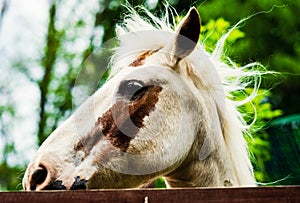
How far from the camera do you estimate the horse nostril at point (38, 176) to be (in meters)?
2.00

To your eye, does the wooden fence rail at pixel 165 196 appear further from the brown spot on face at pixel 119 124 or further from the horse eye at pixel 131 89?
the horse eye at pixel 131 89

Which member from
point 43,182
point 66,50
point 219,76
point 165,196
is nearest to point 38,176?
point 43,182

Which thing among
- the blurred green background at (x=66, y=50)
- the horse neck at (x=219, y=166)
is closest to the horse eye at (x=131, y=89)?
the horse neck at (x=219, y=166)

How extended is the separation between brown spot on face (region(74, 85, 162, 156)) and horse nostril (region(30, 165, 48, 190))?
0.15 m

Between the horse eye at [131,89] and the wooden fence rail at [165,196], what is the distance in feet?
2.57

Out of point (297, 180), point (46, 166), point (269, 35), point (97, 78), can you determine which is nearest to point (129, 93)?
point (46, 166)

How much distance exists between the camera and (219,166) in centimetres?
236

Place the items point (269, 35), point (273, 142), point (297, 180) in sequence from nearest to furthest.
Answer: point (297, 180) → point (273, 142) → point (269, 35)

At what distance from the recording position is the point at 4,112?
8.74 metres

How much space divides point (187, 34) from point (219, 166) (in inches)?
21.0

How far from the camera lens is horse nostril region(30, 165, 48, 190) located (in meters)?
2.00

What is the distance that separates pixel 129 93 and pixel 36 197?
33.0 inches

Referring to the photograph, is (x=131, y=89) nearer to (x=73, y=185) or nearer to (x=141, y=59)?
(x=141, y=59)

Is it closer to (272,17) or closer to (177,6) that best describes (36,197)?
(177,6)
